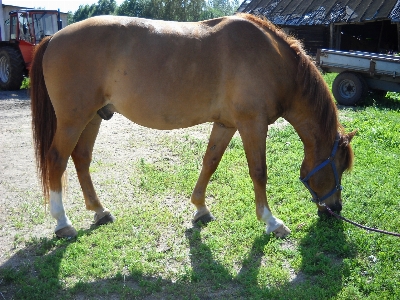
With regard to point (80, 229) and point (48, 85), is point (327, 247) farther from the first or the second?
point (48, 85)

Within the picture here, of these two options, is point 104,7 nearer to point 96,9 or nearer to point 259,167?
point 96,9

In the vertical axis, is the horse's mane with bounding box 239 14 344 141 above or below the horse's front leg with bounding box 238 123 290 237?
above

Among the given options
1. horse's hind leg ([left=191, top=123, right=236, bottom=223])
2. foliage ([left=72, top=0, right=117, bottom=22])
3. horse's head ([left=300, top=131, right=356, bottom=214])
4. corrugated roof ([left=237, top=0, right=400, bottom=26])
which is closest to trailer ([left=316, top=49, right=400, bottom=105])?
corrugated roof ([left=237, top=0, right=400, bottom=26])

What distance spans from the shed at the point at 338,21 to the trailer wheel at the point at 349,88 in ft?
18.3

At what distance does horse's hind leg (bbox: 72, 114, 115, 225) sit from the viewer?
4.46m

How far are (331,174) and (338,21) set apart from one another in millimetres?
13446

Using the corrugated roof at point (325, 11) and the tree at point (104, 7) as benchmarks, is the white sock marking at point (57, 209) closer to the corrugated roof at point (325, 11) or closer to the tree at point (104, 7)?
the corrugated roof at point (325, 11)

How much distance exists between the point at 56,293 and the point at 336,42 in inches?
640

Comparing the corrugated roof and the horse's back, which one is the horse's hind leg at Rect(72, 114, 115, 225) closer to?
the horse's back

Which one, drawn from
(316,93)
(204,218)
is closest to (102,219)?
(204,218)

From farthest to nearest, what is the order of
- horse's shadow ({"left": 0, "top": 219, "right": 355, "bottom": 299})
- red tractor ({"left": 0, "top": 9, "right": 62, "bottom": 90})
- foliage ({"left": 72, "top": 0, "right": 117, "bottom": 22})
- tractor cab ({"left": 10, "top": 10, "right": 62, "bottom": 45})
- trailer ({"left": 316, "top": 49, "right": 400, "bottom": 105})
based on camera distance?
foliage ({"left": 72, "top": 0, "right": 117, "bottom": 22})
tractor cab ({"left": 10, "top": 10, "right": 62, "bottom": 45})
red tractor ({"left": 0, "top": 9, "right": 62, "bottom": 90})
trailer ({"left": 316, "top": 49, "right": 400, "bottom": 105})
horse's shadow ({"left": 0, "top": 219, "right": 355, "bottom": 299})

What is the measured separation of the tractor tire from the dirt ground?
3847 millimetres

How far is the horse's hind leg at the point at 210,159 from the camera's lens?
445cm

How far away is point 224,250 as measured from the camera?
12.8 feet
